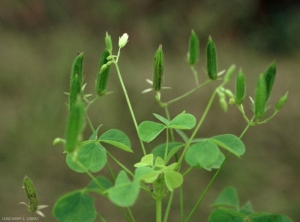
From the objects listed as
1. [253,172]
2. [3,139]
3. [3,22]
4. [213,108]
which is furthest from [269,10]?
[3,139]

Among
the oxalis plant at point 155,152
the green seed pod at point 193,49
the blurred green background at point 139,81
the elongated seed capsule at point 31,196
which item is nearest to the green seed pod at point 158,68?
the oxalis plant at point 155,152

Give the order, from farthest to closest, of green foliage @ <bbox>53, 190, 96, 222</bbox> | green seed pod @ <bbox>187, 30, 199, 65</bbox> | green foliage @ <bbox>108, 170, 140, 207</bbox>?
green seed pod @ <bbox>187, 30, 199, 65</bbox>
green foliage @ <bbox>53, 190, 96, 222</bbox>
green foliage @ <bbox>108, 170, 140, 207</bbox>

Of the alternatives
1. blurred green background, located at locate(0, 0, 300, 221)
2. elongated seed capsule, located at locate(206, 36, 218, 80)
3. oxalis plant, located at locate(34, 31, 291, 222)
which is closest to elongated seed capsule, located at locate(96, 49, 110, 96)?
oxalis plant, located at locate(34, 31, 291, 222)

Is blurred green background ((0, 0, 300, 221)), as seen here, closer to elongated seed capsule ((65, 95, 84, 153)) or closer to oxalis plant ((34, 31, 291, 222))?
oxalis plant ((34, 31, 291, 222))

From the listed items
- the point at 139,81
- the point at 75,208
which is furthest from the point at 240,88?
the point at 139,81

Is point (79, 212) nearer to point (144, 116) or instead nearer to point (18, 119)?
point (144, 116)

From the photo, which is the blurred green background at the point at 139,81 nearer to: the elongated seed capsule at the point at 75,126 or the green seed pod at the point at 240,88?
the green seed pod at the point at 240,88
